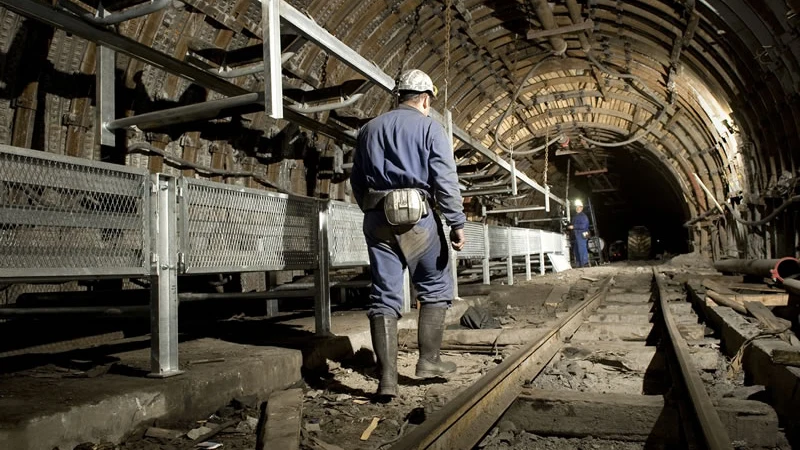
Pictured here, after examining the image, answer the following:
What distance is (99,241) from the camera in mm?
2535

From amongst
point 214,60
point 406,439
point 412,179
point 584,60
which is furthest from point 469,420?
point 584,60

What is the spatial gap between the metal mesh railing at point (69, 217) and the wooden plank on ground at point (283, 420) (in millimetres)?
880

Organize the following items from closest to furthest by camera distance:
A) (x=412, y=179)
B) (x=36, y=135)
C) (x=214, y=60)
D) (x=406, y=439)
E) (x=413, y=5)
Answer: (x=406, y=439) < (x=412, y=179) < (x=36, y=135) < (x=214, y=60) < (x=413, y=5)

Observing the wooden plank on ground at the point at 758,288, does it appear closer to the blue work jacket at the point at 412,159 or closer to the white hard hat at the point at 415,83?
the blue work jacket at the point at 412,159

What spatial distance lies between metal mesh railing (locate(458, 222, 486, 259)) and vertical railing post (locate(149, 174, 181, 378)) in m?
5.08

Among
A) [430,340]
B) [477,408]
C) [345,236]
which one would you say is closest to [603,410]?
[477,408]

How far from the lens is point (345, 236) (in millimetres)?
4340

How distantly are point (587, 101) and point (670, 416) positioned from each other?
13514 mm

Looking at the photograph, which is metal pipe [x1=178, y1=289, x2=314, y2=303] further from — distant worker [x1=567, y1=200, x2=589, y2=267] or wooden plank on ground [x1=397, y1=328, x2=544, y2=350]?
distant worker [x1=567, y1=200, x2=589, y2=267]

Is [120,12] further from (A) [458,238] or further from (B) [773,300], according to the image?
(B) [773,300]

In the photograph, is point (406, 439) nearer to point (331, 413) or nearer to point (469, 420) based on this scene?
point (469, 420)

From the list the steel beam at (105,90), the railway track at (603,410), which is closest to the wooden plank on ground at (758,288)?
the railway track at (603,410)

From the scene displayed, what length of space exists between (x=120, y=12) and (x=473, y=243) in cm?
540

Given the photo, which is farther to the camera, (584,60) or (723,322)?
(584,60)
